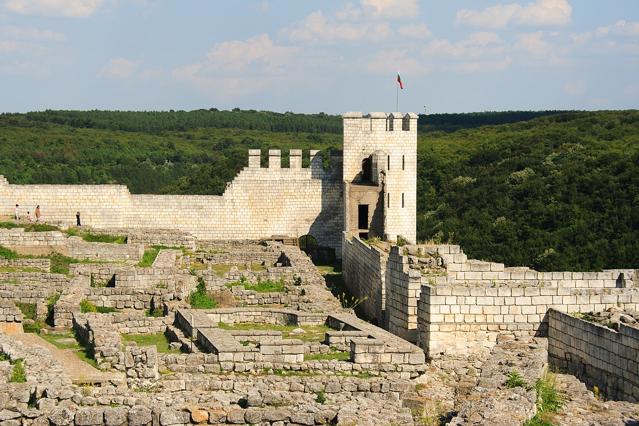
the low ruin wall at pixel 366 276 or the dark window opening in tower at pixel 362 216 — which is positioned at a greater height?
the dark window opening in tower at pixel 362 216

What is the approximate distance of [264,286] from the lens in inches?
1200

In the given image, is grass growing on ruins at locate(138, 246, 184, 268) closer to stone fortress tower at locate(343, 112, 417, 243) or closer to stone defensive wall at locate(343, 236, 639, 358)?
stone fortress tower at locate(343, 112, 417, 243)

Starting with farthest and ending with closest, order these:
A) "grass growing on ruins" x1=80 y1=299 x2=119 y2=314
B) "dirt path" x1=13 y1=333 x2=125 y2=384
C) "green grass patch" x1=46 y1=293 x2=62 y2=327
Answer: "grass growing on ruins" x1=80 y1=299 x2=119 y2=314 → "green grass patch" x1=46 y1=293 x2=62 y2=327 → "dirt path" x1=13 y1=333 x2=125 y2=384

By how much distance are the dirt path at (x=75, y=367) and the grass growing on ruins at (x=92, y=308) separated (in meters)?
3.57

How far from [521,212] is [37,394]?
170ft

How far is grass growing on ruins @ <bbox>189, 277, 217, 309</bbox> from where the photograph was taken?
27.9 metres

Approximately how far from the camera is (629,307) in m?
22.6

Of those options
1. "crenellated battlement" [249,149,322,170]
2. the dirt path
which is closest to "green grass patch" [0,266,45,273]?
the dirt path

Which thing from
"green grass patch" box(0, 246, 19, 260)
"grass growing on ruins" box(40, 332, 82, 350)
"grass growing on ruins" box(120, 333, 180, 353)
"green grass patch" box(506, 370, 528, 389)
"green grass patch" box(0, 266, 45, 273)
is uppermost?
"green grass patch" box(506, 370, 528, 389)

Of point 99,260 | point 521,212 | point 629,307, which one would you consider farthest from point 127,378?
point 521,212

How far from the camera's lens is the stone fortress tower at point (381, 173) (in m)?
40.4

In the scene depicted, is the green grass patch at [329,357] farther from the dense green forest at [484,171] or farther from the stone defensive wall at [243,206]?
the stone defensive wall at [243,206]

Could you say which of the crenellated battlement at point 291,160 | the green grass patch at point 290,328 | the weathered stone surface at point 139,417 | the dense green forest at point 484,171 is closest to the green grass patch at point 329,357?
the green grass patch at point 290,328

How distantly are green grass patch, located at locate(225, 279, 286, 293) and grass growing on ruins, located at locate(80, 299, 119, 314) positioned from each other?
3863 mm
